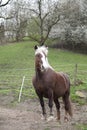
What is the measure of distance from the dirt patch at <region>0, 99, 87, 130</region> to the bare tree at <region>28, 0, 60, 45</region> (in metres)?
24.8

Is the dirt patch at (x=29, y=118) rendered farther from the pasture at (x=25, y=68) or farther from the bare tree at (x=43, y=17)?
the bare tree at (x=43, y=17)

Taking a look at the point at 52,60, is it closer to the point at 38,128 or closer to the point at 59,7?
the point at 59,7

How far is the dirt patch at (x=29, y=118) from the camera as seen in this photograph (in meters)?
7.64

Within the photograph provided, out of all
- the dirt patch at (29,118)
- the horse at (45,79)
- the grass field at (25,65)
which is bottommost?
the grass field at (25,65)

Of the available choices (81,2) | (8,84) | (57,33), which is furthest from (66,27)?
(8,84)

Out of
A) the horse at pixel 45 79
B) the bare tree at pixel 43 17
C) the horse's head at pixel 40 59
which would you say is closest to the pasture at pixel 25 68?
the horse at pixel 45 79

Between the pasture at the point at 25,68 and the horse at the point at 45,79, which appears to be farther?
the pasture at the point at 25,68

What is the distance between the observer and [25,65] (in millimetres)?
29328

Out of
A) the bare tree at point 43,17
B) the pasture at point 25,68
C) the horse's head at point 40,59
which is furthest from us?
the bare tree at point 43,17

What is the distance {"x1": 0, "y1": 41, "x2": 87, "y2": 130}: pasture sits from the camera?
15.2m

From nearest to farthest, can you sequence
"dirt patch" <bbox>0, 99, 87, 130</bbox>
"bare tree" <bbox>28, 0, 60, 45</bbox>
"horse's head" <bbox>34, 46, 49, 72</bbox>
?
"dirt patch" <bbox>0, 99, 87, 130</bbox> → "horse's head" <bbox>34, 46, 49, 72</bbox> → "bare tree" <bbox>28, 0, 60, 45</bbox>

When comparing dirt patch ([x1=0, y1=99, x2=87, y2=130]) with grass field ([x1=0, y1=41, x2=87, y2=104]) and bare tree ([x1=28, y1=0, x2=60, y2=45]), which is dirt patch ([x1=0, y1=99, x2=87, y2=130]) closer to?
grass field ([x1=0, y1=41, x2=87, y2=104])

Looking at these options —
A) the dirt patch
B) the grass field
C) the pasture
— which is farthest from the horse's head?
the grass field

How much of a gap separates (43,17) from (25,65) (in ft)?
38.0
